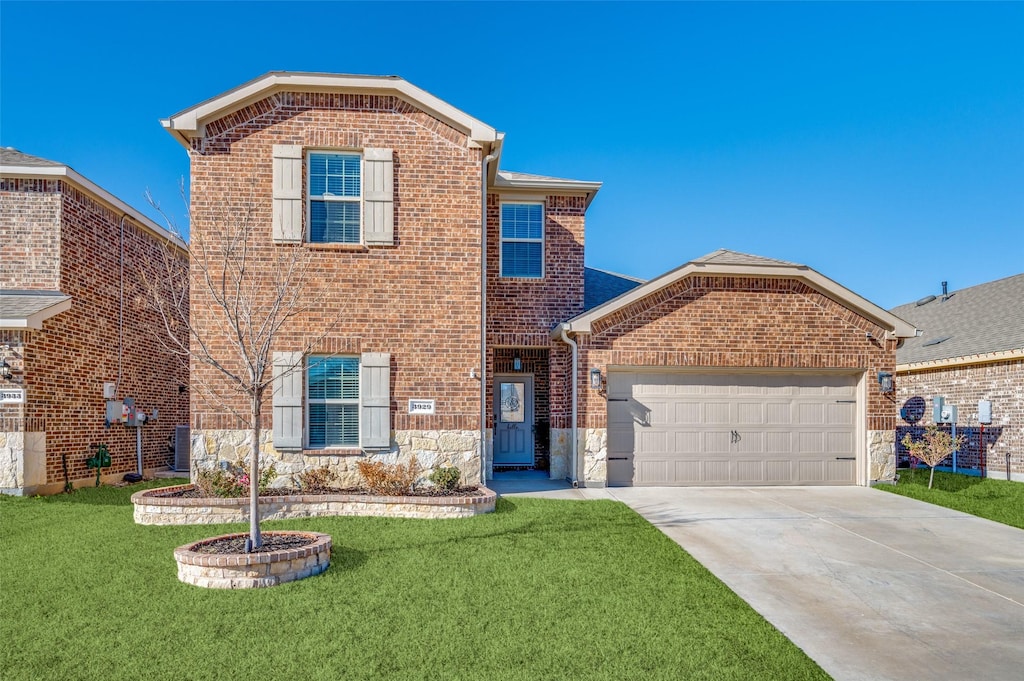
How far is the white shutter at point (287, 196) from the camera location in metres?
10.0

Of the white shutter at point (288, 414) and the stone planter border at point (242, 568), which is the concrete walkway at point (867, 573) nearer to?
the white shutter at point (288, 414)

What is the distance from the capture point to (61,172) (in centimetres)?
1118

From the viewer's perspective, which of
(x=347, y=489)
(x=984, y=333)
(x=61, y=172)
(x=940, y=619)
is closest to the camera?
(x=940, y=619)

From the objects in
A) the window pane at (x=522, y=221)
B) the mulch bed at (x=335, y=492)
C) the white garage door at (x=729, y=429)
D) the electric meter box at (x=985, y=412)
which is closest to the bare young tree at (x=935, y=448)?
the white garage door at (x=729, y=429)

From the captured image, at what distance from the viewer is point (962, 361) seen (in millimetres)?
14227

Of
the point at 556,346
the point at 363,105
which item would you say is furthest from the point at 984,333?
the point at 363,105

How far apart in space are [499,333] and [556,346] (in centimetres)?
116

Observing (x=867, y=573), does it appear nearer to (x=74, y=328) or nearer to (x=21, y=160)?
(x=74, y=328)

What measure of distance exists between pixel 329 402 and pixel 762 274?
8.05 m

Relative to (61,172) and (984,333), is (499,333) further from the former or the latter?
(984,333)

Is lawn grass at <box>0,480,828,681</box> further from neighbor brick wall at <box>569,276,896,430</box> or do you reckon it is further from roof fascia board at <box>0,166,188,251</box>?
roof fascia board at <box>0,166,188,251</box>

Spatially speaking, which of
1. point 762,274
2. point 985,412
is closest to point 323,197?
point 762,274

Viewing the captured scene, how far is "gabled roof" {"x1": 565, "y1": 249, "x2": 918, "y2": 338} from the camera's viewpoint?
37.3 ft

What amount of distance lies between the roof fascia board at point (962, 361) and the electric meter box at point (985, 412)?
914 millimetres
